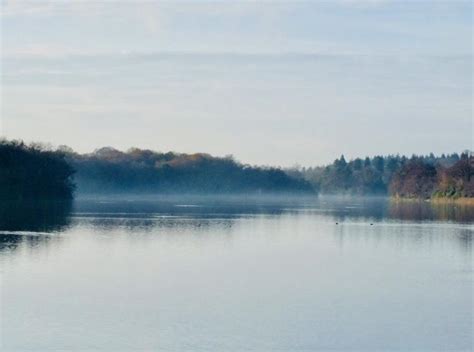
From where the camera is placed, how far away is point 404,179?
12781 cm

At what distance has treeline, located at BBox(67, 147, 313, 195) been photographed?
143 meters

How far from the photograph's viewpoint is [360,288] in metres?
24.3

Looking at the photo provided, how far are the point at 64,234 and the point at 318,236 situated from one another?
1210 centimetres

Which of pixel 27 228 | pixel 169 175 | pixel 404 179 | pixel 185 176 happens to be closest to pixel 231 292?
pixel 27 228

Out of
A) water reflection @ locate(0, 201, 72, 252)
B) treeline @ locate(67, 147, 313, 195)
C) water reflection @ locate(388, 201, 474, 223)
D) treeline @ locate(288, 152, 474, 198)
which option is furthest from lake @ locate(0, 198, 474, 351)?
treeline @ locate(67, 147, 313, 195)

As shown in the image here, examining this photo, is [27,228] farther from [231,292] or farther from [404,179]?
[404,179]

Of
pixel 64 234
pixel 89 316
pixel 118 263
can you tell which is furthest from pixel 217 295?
pixel 64 234

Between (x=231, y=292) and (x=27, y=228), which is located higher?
(x=27, y=228)

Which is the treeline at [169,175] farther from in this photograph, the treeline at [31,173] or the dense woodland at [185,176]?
the treeline at [31,173]

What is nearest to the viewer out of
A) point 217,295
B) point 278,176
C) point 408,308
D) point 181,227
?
point 408,308

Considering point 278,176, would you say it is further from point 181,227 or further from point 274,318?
point 274,318

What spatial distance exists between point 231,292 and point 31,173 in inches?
2425

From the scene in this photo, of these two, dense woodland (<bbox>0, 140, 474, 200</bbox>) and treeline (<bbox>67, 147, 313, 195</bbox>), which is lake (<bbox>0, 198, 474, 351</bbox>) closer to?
dense woodland (<bbox>0, 140, 474, 200</bbox>)

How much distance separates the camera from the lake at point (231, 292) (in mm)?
16906
